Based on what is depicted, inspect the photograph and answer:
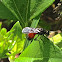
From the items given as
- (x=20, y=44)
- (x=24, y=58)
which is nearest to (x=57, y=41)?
(x=20, y=44)

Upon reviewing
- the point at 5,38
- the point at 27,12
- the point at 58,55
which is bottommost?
the point at 58,55

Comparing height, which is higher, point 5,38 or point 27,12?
point 27,12

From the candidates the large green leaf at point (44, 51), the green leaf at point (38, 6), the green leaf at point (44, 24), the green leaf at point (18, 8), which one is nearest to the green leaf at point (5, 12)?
the green leaf at point (18, 8)

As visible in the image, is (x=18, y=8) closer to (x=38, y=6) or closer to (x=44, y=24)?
(x=38, y=6)

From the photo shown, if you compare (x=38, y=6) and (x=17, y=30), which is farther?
(x=17, y=30)


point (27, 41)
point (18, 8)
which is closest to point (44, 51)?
point (27, 41)

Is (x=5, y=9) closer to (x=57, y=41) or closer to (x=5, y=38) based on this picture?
(x=5, y=38)
